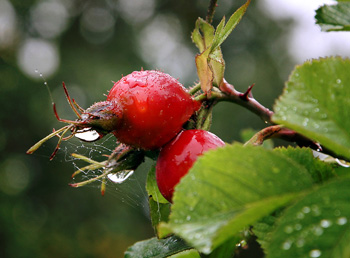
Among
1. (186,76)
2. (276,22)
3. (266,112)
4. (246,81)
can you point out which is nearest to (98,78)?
(186,76)

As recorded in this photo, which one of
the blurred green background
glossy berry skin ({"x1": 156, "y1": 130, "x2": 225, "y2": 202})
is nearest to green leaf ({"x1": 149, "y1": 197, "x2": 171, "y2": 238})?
glossy berry skin ({"x1": 156, "y1": 130, "x2": 225, "y2": 202})

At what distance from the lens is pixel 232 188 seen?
43 cm

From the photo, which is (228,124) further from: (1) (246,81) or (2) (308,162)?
(2) (308,162)

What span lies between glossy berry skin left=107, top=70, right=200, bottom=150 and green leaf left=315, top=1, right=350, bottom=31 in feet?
0.89

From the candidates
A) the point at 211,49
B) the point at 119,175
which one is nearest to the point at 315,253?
the point at 211,49

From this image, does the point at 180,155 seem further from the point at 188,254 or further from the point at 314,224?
the point at 314,224

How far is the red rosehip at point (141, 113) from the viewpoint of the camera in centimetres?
70

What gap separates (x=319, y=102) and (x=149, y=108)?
12.5 inches

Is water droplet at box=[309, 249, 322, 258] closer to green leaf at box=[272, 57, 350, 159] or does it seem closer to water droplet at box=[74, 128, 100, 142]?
green leaf at box=[272, 57, 350, 159]

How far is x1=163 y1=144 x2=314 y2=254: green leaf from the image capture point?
412 mm

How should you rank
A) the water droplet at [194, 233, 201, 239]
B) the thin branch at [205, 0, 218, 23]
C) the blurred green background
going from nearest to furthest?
1. the water droplet at [194, 233, 201, 239]
2. the thin branch at [205, 0, 218, 23]
3. the blurred green background

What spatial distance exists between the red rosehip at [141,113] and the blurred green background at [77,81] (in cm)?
578

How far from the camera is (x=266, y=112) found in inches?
30.7

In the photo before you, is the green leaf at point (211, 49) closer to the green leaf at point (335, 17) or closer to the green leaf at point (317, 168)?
the green leaf at point (335, 17)
